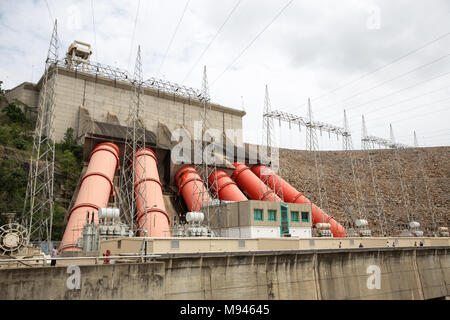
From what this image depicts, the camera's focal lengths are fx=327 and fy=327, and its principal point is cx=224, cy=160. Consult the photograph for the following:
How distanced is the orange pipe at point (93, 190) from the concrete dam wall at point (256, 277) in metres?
14.5

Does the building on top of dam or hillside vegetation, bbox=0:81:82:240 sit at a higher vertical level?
the building on top of dam

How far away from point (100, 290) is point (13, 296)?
302 centimetres

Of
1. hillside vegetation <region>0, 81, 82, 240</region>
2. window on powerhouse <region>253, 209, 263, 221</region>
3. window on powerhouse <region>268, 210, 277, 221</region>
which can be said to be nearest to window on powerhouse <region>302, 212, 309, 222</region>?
window on powerhouse <region>268, 210, 277, 221</region>

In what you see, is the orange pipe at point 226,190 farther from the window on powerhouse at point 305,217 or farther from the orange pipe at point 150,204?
the window on powerhouse at point 305,217

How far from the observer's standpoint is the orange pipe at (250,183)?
5084 centimetres

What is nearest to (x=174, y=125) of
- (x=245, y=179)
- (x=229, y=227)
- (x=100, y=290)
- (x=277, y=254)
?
(x=245, y=179)

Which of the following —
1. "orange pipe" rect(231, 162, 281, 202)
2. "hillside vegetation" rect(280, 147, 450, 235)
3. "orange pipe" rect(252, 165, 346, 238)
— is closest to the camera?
"orange pipe" rect(252, 165, 346, 238)

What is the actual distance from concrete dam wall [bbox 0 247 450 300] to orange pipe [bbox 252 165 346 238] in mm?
16097

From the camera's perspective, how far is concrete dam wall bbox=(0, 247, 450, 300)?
42.0 feet

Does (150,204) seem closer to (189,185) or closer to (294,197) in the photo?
(189,185)

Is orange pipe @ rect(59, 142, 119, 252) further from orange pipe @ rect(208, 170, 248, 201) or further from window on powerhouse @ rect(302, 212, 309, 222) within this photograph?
window on powerhouse @ rect(302, 212, 309, 222)

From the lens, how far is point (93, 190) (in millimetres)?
33000

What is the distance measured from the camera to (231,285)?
18.0m
